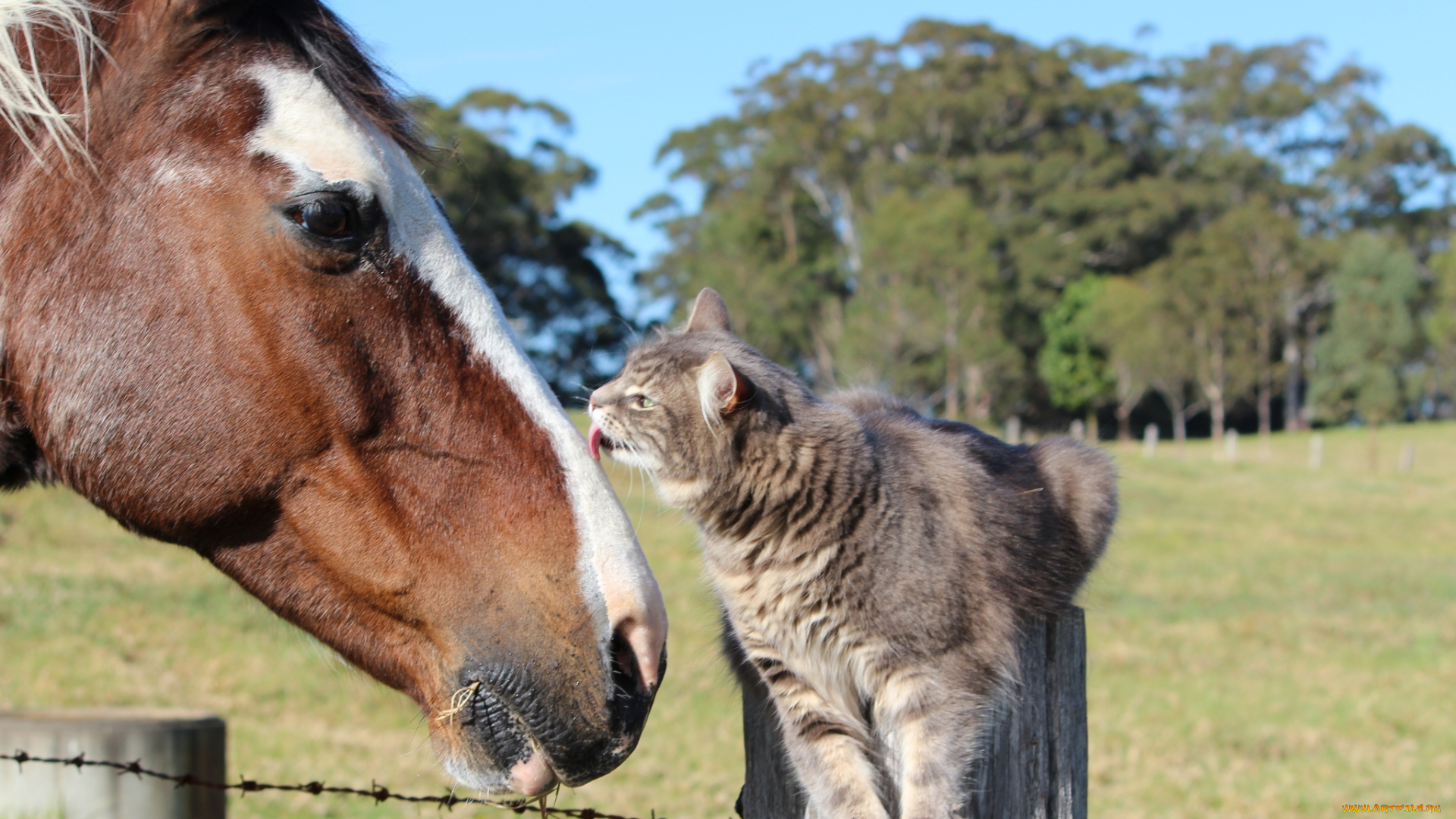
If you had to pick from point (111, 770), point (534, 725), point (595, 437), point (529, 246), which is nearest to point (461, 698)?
point (534, 725)

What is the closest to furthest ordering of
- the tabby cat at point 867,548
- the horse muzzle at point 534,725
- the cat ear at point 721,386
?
the horse muzzle at point 534,725 → the tabby cat at point 867,548 → the cat ear at point 721,386

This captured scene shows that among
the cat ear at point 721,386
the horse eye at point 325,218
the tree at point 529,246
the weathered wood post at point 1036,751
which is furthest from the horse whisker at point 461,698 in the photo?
the tree at point 529,246

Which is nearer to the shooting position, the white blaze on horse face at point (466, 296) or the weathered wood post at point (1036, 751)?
the white blaze on horse face at point (466, 296)

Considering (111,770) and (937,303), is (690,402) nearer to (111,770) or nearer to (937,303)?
(111,770)

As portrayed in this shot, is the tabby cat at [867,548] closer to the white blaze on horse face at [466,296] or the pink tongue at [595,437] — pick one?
the pink tongue at [595,437]

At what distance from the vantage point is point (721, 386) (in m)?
2.98

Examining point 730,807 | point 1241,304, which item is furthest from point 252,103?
point 1241,304

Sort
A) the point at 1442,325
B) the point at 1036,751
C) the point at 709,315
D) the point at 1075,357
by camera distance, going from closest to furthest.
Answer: the point at 1036,751 < the point at 709,315 < the point at 1442,325 < the point at 1075,357

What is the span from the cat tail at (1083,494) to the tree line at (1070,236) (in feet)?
107

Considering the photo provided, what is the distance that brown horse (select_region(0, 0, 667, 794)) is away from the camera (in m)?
1.70

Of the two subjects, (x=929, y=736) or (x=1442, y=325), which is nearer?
(x=929, y=736)

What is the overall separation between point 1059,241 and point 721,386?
51.1 metres

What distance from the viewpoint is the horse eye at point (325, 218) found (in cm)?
171

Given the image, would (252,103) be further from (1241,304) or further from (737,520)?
(1241,304)
